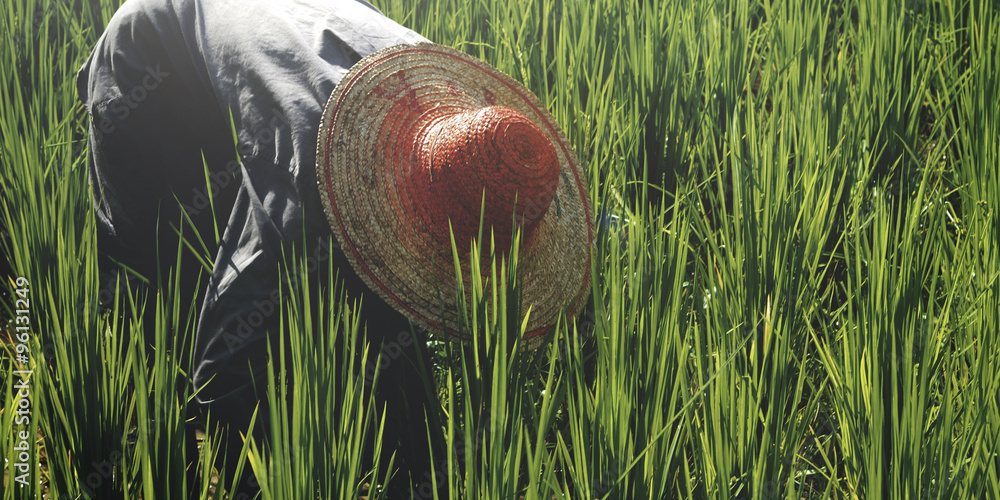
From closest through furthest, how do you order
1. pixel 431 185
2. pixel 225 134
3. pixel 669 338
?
pixel 669 338 → pixel 431 185 → pixel 225 134

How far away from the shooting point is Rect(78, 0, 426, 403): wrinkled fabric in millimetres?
1176

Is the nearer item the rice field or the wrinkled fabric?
the rice field

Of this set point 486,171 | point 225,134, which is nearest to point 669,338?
point 486,171

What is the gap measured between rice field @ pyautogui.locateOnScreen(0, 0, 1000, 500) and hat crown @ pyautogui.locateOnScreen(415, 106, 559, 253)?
0.39 feet

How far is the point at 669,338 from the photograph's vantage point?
107 centimetres

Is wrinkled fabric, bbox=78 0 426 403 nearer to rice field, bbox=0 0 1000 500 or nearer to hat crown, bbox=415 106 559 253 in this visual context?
rice field, bbox=0 0 1000 500

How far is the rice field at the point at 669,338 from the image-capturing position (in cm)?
95

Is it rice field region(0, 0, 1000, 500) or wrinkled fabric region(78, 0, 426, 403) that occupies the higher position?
wrinkled fabric region(78, 0, 426, 403)

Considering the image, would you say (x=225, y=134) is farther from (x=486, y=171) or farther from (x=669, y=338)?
(x=669, y=338)

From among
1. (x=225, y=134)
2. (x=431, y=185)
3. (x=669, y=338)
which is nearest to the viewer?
(x=669, y=338)

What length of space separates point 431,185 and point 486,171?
124mm

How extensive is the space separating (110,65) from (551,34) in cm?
178

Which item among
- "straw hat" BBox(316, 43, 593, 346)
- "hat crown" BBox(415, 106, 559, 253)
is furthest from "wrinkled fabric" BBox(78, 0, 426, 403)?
"hat crown" BBox(415, 106, 559, 253)

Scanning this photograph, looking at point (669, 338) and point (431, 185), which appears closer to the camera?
point (669, 338)
